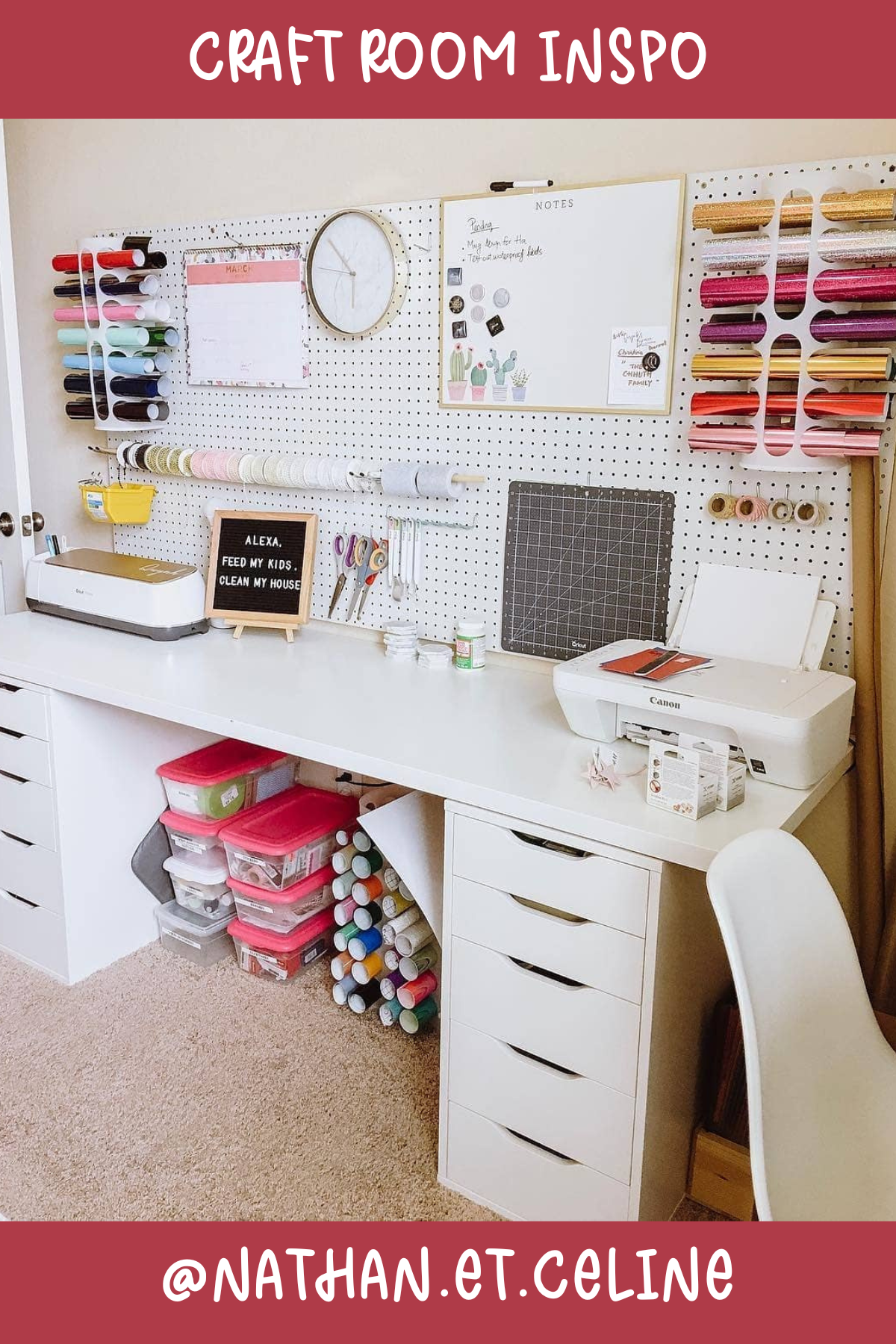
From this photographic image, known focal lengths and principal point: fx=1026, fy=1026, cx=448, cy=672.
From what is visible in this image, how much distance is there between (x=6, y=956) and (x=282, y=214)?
188 cm

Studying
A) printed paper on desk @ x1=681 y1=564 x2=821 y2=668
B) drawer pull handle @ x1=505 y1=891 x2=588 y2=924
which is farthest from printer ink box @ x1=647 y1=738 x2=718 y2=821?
printed paper on desk @ x1=681 y1=564 x2=821 y2=668

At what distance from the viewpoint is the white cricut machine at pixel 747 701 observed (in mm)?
1515

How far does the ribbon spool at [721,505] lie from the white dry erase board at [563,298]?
19 cm

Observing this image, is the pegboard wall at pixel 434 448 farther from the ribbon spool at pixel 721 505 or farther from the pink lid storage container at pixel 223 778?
the pink lid storage container at pixel 223 778

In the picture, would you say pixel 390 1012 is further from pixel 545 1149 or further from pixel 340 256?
pixel 340 256

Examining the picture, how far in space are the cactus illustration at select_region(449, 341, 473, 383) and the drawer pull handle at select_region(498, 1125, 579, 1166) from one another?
4.71 ft

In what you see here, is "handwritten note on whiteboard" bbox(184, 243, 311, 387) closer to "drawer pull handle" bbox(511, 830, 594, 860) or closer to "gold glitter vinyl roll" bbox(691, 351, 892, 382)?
"gold glitter vinyl roll" bbox(691, 351, 892, 382)

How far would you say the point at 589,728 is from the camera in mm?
1743

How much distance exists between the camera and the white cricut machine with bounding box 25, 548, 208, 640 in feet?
7.79

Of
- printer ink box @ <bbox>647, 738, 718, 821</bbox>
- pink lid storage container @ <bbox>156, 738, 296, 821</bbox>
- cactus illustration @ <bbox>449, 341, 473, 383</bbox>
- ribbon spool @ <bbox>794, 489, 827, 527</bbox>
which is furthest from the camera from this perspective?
pink lid storage container @ <bbox>156, 738, 296, 821</bbox>

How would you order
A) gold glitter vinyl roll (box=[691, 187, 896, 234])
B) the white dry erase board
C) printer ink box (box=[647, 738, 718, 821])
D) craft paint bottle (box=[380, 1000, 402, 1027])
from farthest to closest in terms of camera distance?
craft paint bottle (box=[380, 1000, 402, 1027]), the white dry erase board, gold glitter vinyl roll (box=[691, 187, 896, 234]), printer ink box (box=[647, 738, 718, 821])

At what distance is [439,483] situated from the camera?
2.14 meters

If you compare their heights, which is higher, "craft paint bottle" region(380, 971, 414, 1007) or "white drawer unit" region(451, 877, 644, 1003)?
"white drawer unit" region(451, 877, 644, 1003)

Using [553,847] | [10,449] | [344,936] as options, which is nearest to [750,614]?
[553,847]
